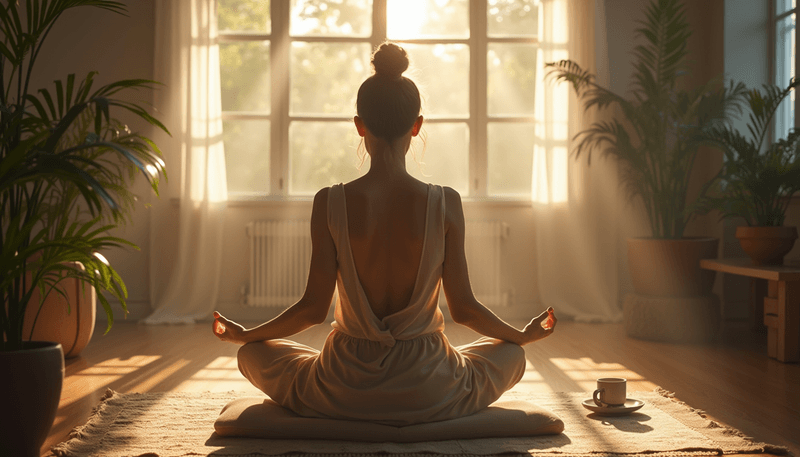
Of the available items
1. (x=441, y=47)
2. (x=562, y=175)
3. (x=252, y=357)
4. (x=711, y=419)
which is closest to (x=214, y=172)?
(x=441, y=47)

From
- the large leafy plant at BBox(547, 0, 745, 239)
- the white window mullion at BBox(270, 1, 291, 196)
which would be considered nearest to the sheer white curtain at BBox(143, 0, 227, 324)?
the white window mullion at BBox(270, 1, 291, 196)

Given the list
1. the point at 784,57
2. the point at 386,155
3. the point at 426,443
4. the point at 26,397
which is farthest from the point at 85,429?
the point at 784,57

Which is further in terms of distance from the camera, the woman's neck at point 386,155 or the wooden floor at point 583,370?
the wooden floor at point 583,370

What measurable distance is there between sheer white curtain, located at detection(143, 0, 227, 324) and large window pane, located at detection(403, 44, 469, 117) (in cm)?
140

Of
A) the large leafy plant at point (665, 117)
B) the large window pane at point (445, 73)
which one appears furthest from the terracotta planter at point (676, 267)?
the large window pane at point (445, 73)

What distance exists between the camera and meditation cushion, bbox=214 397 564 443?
73.7 inches

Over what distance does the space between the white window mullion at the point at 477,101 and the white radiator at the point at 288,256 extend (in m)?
0.36

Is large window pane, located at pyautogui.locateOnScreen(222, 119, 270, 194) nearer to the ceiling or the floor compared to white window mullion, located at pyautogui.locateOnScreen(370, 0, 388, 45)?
nearer to the floor

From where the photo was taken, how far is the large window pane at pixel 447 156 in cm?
482

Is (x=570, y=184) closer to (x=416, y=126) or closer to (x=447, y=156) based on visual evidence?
(x=447, y=156)

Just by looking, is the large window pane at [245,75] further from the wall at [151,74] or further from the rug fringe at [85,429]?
the rug fringe at [85,429]

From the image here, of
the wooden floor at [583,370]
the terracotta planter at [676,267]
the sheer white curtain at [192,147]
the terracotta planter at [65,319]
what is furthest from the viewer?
the sheer white curtain at [192,147]

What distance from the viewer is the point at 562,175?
4617 millimetres

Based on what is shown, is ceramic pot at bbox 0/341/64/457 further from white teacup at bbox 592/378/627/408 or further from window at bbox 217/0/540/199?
window at bbox 217/0/540/199
